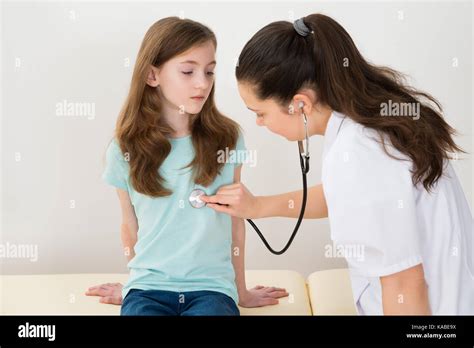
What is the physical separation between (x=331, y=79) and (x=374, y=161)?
203 millimetres

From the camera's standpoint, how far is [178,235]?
1770mm

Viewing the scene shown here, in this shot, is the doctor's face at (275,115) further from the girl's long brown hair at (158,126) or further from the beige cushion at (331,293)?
the beige cushion at (331,293)

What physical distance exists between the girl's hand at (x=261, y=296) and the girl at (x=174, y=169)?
51 mm

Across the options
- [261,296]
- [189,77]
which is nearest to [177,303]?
[261,296]

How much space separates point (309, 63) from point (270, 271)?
0.83 m

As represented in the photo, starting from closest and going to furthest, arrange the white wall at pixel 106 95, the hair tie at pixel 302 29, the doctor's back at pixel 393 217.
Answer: the doctor's back at pixel 393 217 → the hair tie at pixel 302 29 → the white wall at pixel 106 95

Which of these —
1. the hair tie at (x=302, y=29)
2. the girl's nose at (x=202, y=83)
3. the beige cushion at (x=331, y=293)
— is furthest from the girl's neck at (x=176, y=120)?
the beige cushion at (x=331, y=293)

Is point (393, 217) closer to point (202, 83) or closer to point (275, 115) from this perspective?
point (275, 115)

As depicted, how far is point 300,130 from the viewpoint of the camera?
154 centimetres

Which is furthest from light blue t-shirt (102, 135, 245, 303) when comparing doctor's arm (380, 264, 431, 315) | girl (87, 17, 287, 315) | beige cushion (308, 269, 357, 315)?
doctor's arm (380, 264, 431, 315)

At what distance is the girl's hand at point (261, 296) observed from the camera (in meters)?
1.85

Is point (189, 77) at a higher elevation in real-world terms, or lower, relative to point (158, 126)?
higher
